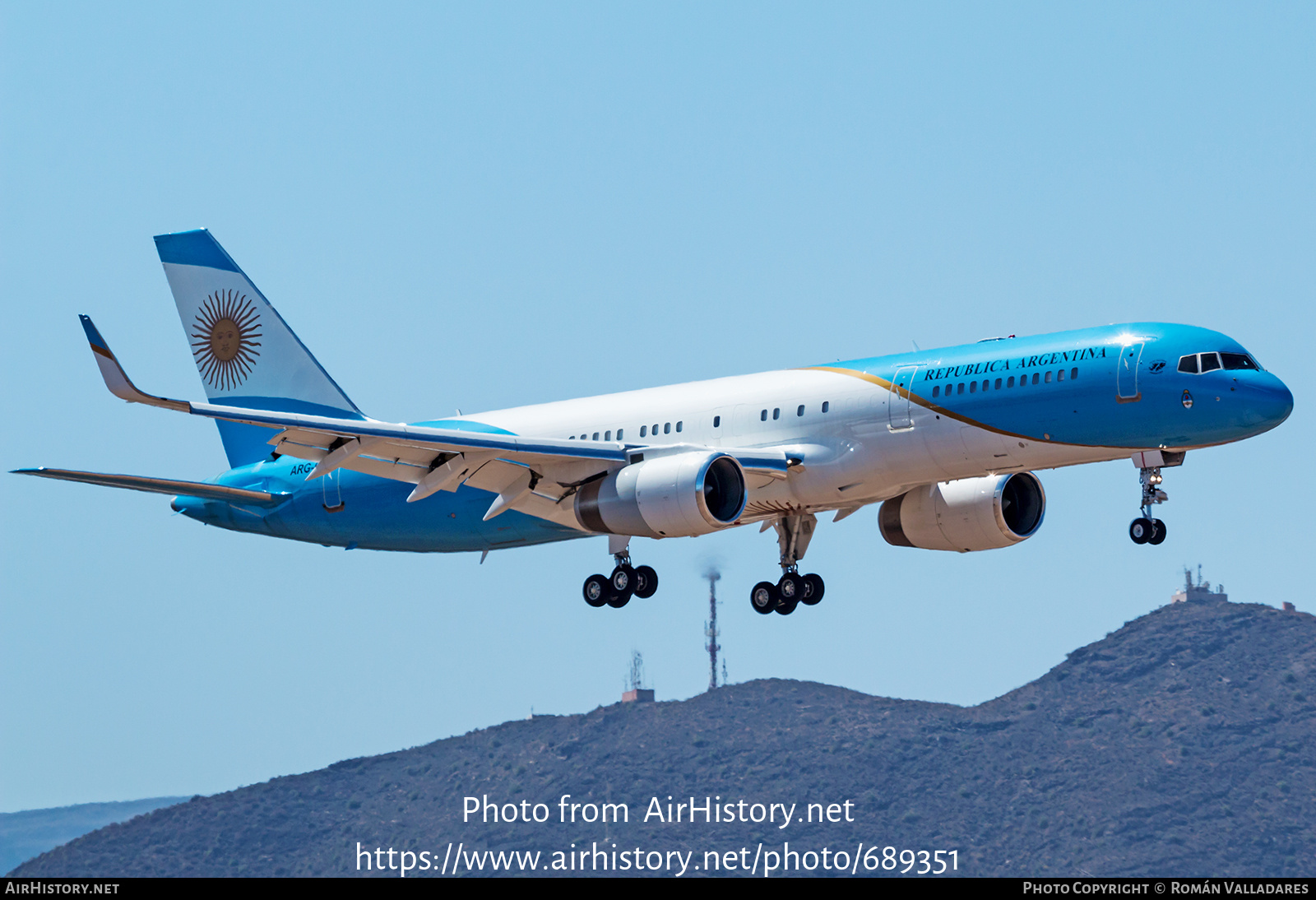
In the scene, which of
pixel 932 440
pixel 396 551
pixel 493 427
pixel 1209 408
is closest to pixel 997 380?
pixel 932 440

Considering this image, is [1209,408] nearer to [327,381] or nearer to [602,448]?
[602,448]

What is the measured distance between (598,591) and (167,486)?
11.8 metres

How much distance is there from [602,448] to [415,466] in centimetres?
469

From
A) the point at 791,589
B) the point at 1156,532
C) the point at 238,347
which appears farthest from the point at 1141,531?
the point at 238,347

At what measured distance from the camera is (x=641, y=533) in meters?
43.3

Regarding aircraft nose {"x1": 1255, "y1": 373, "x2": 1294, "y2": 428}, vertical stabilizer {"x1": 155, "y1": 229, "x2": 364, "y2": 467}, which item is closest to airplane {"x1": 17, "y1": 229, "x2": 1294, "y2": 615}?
aircraft nose {"x1": 1255, "y1": 373, "x2": 1294, "y2": 428}

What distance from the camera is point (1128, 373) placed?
40094mm

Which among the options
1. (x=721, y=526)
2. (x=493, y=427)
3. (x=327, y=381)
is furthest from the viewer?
(x=327, y=381)

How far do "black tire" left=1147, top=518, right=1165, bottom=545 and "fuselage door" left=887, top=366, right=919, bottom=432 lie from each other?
5.86 metres

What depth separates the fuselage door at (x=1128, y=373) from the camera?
131 feet

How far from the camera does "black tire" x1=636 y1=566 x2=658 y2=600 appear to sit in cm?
4644

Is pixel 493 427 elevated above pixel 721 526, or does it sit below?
above

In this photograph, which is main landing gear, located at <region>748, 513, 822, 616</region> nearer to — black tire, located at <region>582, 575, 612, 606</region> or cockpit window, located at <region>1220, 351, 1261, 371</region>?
black tire, located at <region>582, 575, 612, 606</region>
